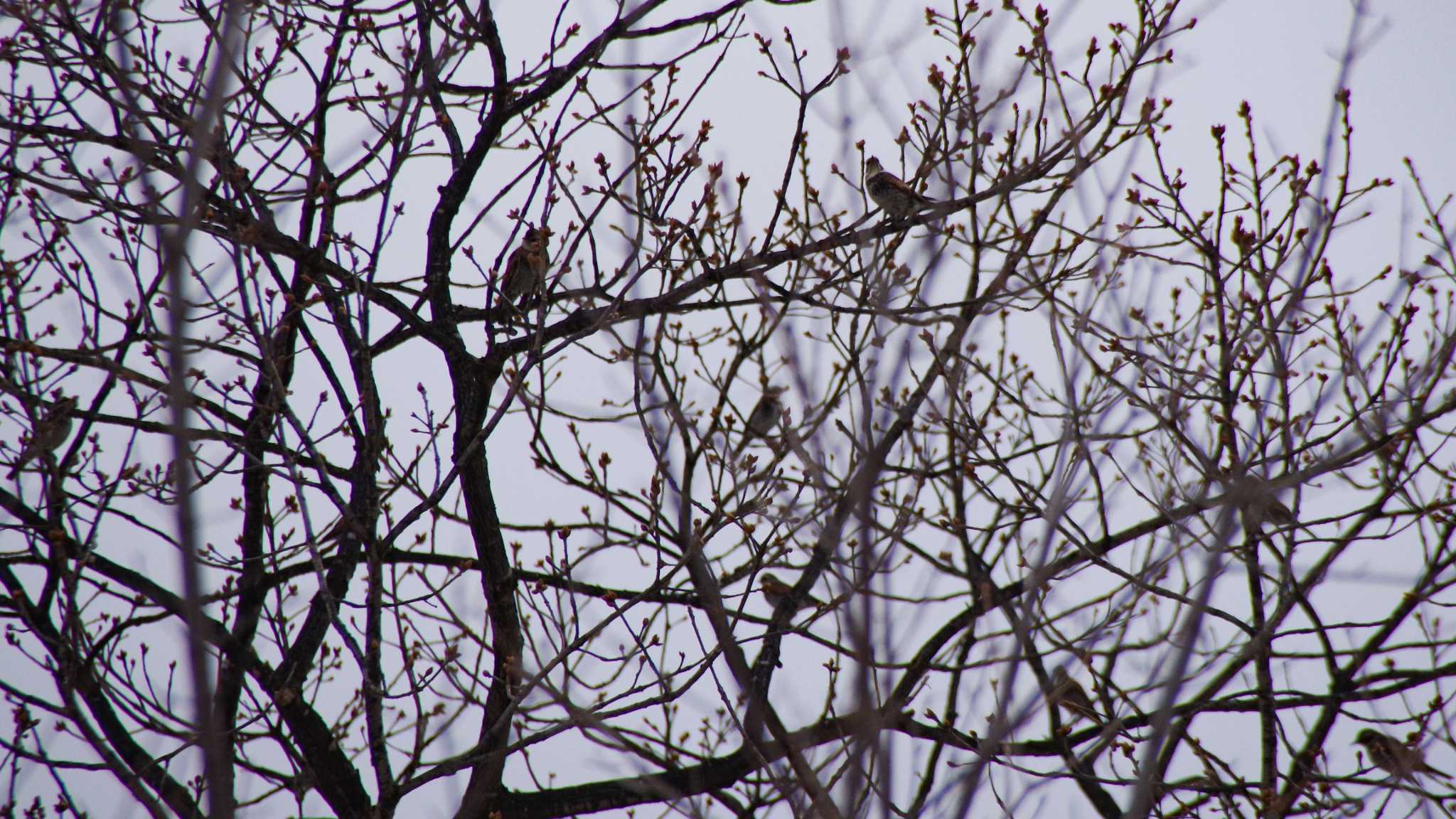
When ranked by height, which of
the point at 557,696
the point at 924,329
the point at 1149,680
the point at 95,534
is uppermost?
the point at 924,329

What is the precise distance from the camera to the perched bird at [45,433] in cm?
422

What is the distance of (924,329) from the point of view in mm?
4785

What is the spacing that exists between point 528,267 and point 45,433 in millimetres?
2049

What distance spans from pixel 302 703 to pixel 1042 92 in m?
3.82

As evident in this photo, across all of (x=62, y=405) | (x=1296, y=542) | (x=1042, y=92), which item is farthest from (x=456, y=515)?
(x=1296, y=542)

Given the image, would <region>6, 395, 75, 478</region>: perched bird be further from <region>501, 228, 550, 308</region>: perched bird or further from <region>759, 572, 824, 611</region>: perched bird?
<region>759, 572, 824, 611</region>: perched bird

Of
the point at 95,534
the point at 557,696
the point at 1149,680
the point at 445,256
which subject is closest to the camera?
the point at 1149,680

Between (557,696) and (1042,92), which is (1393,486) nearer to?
(1042,92)

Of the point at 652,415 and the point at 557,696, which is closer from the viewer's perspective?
the point at 557,696

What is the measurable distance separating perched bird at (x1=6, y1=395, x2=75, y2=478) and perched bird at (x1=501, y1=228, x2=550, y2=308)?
184 centimetres

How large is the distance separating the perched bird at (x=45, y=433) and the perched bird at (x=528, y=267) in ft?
6.02

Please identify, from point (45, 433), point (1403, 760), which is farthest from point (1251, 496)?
point (45, 433)

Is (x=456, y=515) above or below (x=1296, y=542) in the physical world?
above

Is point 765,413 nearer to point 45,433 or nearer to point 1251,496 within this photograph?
point 45,433
